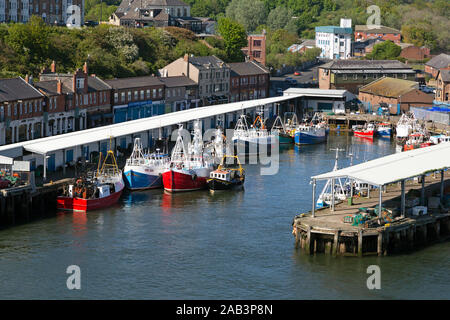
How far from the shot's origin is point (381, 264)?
47.8 m

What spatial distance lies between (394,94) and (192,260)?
74.7m

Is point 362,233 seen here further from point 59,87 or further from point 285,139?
point 285,139

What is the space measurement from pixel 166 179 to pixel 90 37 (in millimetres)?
50149

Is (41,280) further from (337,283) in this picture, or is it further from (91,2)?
(91,2)

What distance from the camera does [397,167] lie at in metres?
55.8

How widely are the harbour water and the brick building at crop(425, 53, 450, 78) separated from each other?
9106cm

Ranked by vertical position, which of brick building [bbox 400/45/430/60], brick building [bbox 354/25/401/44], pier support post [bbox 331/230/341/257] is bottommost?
pier support post [bbox 331/230/341/257]

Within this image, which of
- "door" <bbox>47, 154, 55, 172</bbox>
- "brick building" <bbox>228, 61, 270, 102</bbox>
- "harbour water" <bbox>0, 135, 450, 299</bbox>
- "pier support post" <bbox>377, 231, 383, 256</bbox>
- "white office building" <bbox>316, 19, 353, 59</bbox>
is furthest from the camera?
"white office building" <bbox>316, 19, 353, 59</bbox>

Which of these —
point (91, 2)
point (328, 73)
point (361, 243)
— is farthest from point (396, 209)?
point (91, 2)

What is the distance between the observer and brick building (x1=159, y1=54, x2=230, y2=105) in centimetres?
10925

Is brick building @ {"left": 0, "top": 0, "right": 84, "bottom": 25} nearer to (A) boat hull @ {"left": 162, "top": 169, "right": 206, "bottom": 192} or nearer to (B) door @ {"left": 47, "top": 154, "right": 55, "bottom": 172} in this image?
(B) door @ {"left": 47, "top": 154, "right": 55, "bottom": 172}

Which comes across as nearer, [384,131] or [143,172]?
[143,172]

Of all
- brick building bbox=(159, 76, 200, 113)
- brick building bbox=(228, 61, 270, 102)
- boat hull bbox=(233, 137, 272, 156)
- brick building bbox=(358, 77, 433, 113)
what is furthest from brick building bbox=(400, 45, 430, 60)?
boat hull bbox=(233, 137, 272, 156)

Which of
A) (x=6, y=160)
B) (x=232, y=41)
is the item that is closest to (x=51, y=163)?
(x=6, y=160)
